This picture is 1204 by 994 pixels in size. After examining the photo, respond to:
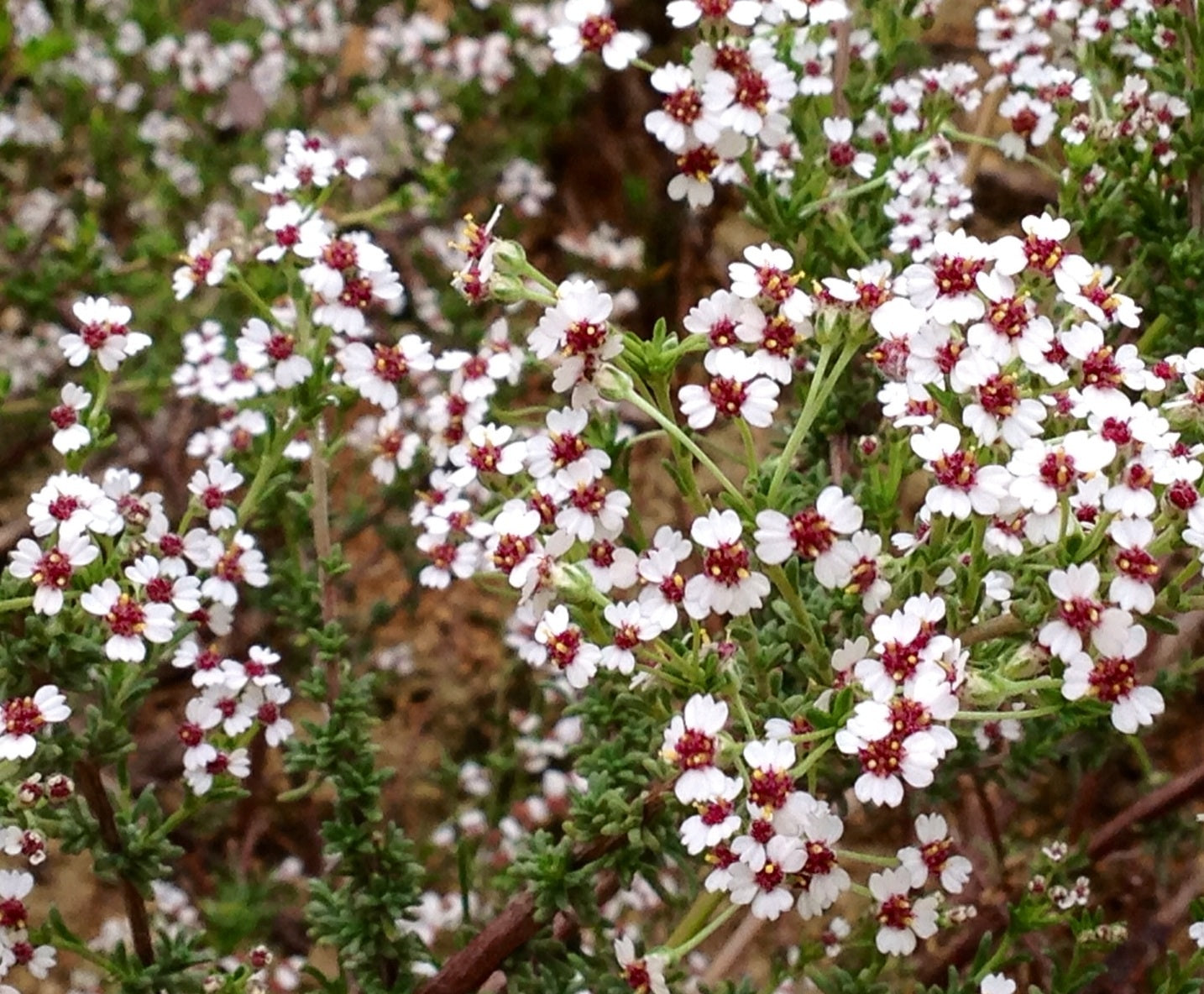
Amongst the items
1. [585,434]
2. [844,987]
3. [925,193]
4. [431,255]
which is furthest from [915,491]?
[585,434]

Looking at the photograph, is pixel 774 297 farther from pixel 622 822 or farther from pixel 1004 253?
pixel 622 822

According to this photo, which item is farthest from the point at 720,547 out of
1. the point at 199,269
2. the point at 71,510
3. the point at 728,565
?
the point at 199,269

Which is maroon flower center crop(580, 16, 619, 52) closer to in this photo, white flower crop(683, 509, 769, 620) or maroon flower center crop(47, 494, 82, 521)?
white flower crop(683, 509, 769, 620)

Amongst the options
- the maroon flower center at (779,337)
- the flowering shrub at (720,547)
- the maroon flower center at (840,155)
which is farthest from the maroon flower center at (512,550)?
the maroon flower center at (840,155)

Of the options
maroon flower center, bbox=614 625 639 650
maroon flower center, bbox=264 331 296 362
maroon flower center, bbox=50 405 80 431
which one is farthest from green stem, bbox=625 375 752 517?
maroon flower center, bbox=50 405 80 431

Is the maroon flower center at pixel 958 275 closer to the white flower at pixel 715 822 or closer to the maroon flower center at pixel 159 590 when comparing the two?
the white flower at pixel 715 822

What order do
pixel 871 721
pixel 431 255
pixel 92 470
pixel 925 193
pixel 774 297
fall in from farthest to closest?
pixel 431 255 < pixel 92 470 < pixel 925 193 < pixel 774 297 < pixel 871 721
